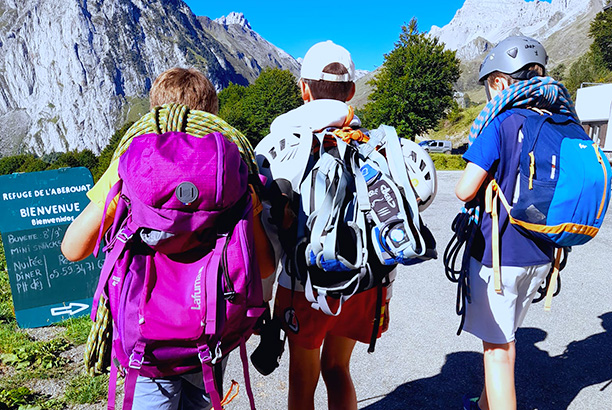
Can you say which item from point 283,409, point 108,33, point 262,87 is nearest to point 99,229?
point 283,409

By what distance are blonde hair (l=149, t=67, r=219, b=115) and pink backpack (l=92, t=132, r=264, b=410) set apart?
0.33m

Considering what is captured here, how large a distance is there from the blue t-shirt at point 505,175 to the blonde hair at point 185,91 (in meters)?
1.19

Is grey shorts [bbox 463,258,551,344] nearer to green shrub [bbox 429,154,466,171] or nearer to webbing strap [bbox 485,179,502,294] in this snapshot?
webbing strap [bbox 485,179,502,294]

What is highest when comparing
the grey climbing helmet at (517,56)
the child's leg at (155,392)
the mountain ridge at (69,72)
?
the mountain ridge at (69,72)

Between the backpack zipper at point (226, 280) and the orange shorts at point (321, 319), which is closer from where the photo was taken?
the backpack zipper at point (226, 280)

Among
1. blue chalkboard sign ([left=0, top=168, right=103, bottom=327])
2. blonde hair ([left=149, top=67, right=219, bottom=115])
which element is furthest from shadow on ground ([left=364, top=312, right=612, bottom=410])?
blue chalkboard sign ([left=0, top=168, right=103, bottom=327])

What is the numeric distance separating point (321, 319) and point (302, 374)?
320 millimetres

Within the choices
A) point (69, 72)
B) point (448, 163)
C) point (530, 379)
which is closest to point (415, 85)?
point (448, 163)

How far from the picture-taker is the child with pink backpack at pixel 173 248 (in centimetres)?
125

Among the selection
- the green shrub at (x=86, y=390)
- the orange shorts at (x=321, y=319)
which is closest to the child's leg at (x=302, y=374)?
the orange shorts at (x=321, y=319)

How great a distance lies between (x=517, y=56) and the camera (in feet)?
6.84

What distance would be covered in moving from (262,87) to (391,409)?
40.0 metres

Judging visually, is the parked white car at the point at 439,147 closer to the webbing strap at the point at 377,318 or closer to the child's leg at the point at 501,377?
the child's leg at the point at 501,377

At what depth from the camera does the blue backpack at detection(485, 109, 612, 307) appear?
1801mm
